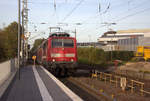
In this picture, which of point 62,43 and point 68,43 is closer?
point 62,43

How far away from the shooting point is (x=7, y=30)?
45.5 meters

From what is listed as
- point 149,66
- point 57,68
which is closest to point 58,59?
point 57,68

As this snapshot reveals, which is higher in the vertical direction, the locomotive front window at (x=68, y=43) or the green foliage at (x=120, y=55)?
the locomotive front window at (x=68, y=43)

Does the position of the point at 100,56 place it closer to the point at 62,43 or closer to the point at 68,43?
the point at 68,43

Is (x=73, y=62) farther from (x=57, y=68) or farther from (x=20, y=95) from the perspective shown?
(x=20, y=95)

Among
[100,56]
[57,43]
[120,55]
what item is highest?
[57,43]

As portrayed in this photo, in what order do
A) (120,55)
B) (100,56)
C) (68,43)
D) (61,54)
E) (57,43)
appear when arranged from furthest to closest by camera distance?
(120,55)
(100,56)
(68,43)
(57,43)
(61,54)

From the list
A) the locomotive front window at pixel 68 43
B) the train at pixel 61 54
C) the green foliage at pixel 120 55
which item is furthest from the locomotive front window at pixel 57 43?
the green foliage at pixel 120 55

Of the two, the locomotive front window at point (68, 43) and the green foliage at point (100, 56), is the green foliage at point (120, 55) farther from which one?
the locomotive front window at point (68, 43)

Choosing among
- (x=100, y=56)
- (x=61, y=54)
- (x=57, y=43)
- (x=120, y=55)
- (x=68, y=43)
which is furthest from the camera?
(x=120, y=55)

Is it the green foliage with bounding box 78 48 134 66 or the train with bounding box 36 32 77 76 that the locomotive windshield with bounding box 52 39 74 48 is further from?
the green foliage with bounding box 78 48 134 66

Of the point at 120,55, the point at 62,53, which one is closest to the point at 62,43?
the point at 62,53

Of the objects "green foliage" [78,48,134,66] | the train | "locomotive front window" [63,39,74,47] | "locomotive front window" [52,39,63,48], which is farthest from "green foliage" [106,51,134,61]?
"locomotive front window" [52,39,63,48]

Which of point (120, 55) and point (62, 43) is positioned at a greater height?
point (62, 43)
